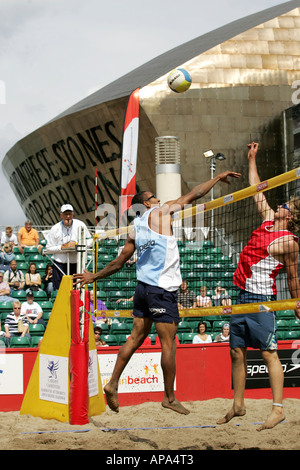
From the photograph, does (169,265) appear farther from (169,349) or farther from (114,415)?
(114,415)

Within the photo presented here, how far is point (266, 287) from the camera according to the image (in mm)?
5969

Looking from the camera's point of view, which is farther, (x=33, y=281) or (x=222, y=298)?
(x=33, y=281)

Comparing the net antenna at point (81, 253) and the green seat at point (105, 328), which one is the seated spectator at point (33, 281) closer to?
the green seat at point (105, 328)

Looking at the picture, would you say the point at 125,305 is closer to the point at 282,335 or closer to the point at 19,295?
the point at 282,335

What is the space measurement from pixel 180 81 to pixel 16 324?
5583mm

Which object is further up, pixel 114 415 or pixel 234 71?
pixel 234 71

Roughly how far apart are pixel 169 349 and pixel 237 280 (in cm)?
91

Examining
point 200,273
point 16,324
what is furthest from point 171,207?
point 16,324

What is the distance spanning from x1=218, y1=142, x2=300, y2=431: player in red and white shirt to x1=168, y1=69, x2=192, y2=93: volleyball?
7.20 meters

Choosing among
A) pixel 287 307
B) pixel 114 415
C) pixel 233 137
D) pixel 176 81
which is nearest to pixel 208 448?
pixel 287 307

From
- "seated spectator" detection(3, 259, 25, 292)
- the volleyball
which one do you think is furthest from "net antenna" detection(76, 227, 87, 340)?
the volleyball

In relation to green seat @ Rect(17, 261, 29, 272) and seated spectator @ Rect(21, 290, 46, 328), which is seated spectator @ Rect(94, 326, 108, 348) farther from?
green seat @ Rect(17, 261, 29, 272)

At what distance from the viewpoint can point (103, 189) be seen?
84.5 ft

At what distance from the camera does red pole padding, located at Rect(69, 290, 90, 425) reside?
7.16 metres
